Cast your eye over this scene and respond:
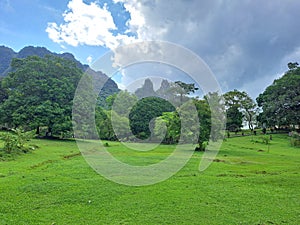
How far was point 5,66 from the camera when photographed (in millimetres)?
119875

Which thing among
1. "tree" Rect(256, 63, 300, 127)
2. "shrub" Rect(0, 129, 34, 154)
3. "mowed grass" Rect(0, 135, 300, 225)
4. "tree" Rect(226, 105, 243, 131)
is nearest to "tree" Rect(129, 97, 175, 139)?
"tree" Rect(226, 105, 243, 131)

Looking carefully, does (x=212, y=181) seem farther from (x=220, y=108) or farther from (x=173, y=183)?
(x=220, y=108)

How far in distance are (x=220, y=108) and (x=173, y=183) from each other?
84.0 ft

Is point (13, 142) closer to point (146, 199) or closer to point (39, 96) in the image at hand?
point (146, 199)

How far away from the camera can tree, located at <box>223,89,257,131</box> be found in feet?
208

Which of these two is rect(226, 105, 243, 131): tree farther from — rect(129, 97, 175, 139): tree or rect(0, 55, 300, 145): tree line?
rect(129, 97, 175, 139): tree

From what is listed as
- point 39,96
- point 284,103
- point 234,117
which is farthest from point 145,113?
point 284,103

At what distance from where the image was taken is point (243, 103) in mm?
63312

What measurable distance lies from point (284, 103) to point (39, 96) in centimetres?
4716

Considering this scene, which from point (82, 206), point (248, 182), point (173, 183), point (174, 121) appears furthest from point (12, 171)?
point (174, 121)

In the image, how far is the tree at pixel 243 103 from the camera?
208ft

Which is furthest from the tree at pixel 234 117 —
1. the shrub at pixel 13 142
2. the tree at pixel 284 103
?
the shrub at pixel 13 142

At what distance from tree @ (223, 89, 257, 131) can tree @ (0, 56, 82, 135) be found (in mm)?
37644

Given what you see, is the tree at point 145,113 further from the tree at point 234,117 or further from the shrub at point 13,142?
the shrub at point 13,142
